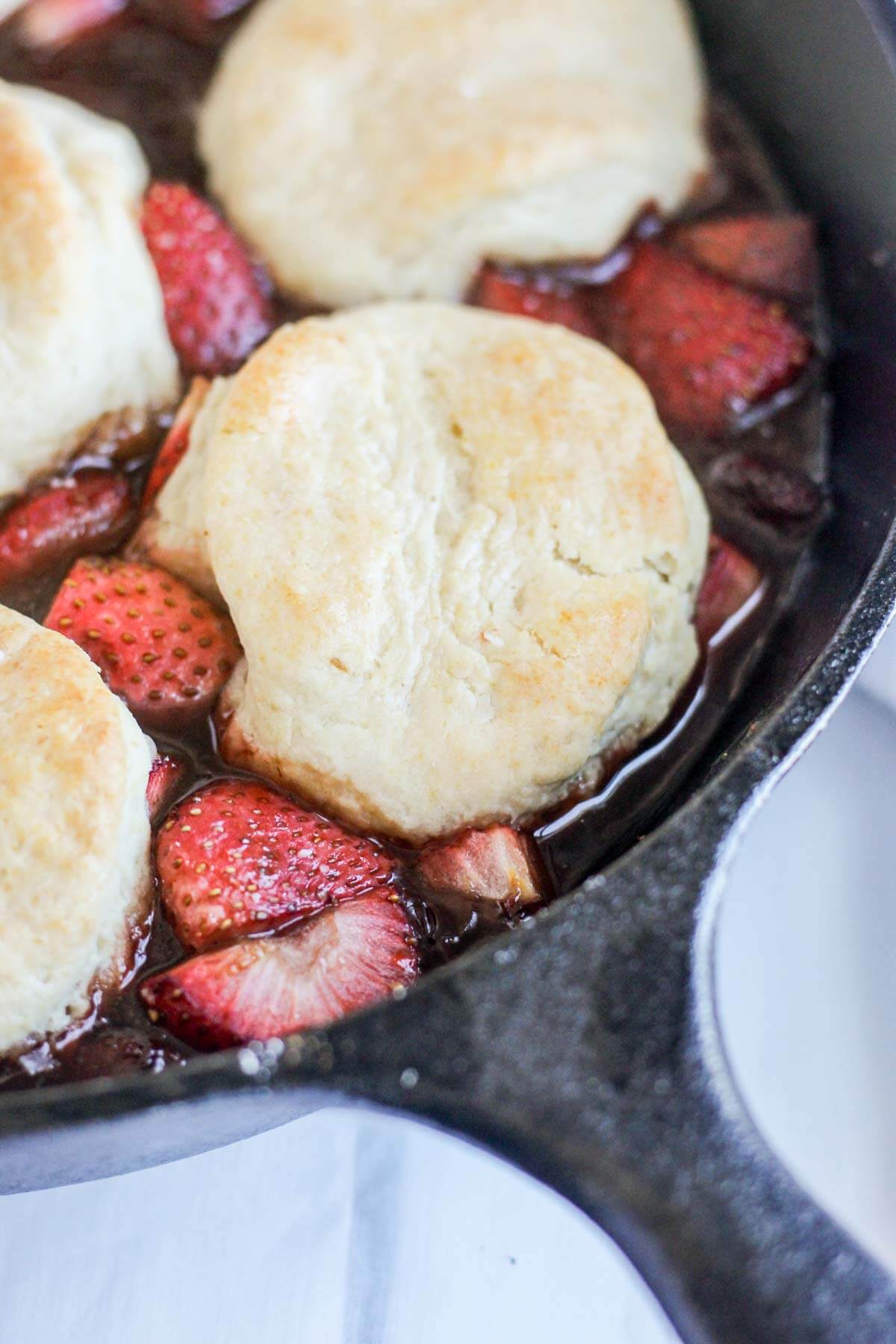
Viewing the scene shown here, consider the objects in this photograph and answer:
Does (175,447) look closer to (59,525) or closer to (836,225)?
(59,525)

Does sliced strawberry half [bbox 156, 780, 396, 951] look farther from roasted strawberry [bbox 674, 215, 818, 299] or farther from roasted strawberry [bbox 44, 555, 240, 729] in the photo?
roasted strawberry [bbox 674, 215, 818, 299]

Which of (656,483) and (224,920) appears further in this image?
(656,483)

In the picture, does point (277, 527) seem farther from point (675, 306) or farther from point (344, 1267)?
point (344, 1267)

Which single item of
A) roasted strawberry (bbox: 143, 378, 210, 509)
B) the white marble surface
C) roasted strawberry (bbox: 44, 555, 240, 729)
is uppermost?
roasted strawberry (bbox: 143, 378, 210, 509)

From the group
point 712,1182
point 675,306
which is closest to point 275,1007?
point 712,1182

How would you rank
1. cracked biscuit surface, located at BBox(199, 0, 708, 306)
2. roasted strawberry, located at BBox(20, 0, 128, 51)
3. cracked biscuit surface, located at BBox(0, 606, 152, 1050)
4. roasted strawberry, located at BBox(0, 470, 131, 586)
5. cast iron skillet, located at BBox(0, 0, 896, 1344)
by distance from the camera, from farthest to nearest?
roasted strawberry, located at BBox(20, 0, 128, 51), cracked biscuit surface, located at BBox(199, 0, 708, 306), roasted strawberry, located at BBox(0, 470, 131, 586), cracked biscuit surface, located at BBox(0, 606, 152, 1050), cast iron skillet, located at BBox(0, 0, 896, 1344)

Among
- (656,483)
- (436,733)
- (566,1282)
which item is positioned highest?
(656,483)

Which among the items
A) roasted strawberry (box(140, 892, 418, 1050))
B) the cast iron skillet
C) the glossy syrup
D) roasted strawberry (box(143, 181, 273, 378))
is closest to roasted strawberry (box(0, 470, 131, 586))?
the glossy syrup
